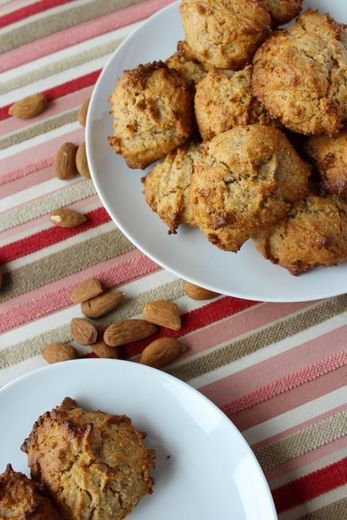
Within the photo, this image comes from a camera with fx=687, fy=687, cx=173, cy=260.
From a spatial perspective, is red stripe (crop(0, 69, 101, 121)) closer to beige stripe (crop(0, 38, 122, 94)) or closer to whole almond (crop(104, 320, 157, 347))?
beige stripe (crop(0, 38, 122, 94))

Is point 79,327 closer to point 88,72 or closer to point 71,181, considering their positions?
point 71,181

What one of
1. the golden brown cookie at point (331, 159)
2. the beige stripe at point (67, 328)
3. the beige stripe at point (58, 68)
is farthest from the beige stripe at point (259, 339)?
the beige stripe at point (58, 68)

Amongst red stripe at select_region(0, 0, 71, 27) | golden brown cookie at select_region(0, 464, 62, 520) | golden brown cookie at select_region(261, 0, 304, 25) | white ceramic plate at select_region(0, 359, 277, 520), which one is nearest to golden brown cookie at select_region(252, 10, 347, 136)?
golden brown cookie at select_region(261, 0, 304, 25)

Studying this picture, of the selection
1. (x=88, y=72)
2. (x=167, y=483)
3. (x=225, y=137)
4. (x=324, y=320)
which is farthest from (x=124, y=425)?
(x=88, y=72)

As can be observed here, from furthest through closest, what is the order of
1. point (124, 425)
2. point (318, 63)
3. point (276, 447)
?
point (276, 447) < point (124, 425) < point (318, 63)

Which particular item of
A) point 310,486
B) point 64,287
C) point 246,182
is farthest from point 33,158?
point 310,486

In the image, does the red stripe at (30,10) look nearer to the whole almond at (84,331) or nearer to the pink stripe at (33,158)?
the pink stripe at (33,158)
